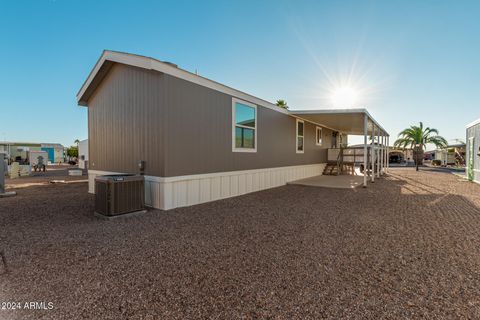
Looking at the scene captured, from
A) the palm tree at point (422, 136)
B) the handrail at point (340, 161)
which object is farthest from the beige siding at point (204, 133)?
the palm tree at point (422, 136)

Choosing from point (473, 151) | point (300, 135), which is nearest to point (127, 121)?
point (300, 135)

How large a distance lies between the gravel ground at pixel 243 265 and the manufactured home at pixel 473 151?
798cm

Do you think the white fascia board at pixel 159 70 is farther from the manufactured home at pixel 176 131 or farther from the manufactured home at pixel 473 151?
the manufactured home at pixel 473 151

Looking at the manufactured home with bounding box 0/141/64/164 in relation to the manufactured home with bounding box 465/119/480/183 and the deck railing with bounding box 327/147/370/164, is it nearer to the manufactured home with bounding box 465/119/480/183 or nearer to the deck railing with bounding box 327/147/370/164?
the deck railing with bounding box 327/147/370/164

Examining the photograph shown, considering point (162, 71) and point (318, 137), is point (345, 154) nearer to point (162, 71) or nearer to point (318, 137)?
point (318, 137)

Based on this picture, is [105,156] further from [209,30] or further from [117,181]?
[209,30]

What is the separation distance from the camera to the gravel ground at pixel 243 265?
1.75 m

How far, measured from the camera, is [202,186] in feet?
18.8

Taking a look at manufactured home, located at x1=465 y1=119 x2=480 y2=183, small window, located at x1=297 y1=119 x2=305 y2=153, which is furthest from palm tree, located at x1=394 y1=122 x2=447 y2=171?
small window, located at x1=297 y1=119 x2=305 y2=153

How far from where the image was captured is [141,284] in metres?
2.07

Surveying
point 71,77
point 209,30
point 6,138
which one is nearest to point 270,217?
point 209,30

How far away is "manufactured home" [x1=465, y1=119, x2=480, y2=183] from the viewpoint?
9.92 m

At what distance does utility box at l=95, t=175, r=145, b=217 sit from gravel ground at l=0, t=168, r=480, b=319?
0.28m

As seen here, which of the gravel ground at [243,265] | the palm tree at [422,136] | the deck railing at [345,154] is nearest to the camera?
the gravel ground at [243,265]
